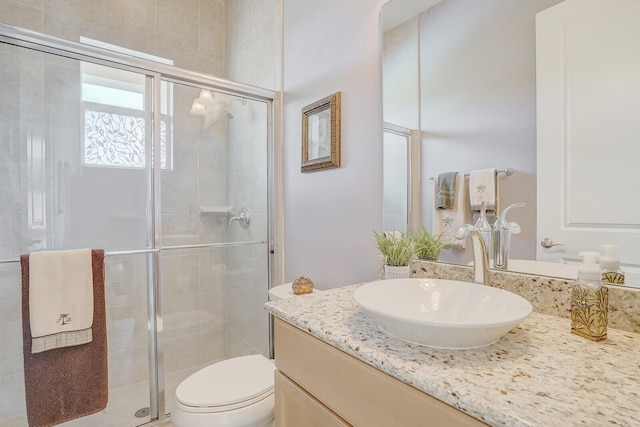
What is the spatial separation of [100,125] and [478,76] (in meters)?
1.90

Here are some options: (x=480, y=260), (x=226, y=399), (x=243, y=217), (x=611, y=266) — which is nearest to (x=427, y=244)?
(x=480, y=260)

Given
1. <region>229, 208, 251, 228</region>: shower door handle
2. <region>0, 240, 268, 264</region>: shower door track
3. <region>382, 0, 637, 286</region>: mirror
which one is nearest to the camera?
<region>382, 0, 637, 286</region>: mirror

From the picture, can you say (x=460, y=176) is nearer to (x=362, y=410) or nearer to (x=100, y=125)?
(x=362, y=410)

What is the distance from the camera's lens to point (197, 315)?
2.09 meters

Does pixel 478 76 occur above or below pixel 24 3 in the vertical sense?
below

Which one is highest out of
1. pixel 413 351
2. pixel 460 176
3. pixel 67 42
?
pixel 67 42

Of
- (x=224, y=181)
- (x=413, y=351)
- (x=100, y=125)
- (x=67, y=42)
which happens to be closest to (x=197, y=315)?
(x=224, y=181)

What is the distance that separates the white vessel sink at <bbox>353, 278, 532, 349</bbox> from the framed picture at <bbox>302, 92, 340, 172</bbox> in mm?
805

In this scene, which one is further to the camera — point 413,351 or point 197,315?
point 197,315

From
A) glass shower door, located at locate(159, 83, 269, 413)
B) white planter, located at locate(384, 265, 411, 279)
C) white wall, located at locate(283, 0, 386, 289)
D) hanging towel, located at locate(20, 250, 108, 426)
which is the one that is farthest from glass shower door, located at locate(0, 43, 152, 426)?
white planter, located at locate(384, 265, 411, 279)

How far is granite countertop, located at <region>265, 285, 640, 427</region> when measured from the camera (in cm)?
40

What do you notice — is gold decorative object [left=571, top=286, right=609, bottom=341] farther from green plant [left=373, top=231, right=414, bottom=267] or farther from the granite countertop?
green plant [left=373, top=231, right=414, bottom=267]

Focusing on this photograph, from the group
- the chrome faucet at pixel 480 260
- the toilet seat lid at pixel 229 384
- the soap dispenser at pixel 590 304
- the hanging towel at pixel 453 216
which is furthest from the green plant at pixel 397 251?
the toilet seat lid at pixel 229 384

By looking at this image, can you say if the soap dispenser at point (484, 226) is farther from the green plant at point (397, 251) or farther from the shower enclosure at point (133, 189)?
the shower enclosure at point (133, 189)
